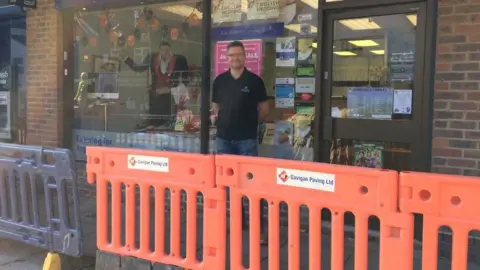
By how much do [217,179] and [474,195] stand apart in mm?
1689

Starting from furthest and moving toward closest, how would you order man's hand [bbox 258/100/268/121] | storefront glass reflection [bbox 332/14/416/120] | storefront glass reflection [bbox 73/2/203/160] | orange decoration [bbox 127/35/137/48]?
orange decoration [bbox 127/35/137/48]
storefront glass reflection [bbox 73/2/203/160]
man's hand [bbox 258/100/268/121]
storefront glass reflection [bbox 332/14/416/120]

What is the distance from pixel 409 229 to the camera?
3014mm

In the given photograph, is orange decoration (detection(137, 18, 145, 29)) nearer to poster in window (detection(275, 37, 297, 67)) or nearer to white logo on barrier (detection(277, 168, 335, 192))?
poster in window (detection(275, 37, 297, 67))

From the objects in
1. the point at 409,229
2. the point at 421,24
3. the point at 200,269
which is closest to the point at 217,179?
the point at 200,269

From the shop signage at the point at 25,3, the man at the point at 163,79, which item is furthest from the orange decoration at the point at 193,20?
the shop signage at the point at 25,3

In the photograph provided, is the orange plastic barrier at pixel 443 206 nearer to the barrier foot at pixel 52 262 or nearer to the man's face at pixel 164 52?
the barrier foot at pixel 52 262

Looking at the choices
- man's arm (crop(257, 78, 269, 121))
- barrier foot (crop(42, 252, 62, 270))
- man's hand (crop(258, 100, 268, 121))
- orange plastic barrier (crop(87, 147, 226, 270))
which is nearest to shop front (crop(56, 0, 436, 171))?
man's hand (crop(258, 100, 268, 121))

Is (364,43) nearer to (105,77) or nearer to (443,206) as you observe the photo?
(443,206)

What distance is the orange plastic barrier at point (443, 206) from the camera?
285 cm

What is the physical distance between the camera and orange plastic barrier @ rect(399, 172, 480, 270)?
2848 mm

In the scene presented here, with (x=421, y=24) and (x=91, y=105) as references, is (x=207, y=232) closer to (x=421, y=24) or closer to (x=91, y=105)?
(x=421, y=24)

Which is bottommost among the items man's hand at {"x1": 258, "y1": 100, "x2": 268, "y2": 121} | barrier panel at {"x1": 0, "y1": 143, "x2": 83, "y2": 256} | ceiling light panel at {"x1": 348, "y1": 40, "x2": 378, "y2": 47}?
barrier panel at {"x1": 0, "y1": 143, "x2": 83, "y2": 256}

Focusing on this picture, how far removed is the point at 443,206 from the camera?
9.59 feet

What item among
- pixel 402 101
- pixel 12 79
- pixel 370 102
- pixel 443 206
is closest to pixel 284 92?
pixel 370 102
